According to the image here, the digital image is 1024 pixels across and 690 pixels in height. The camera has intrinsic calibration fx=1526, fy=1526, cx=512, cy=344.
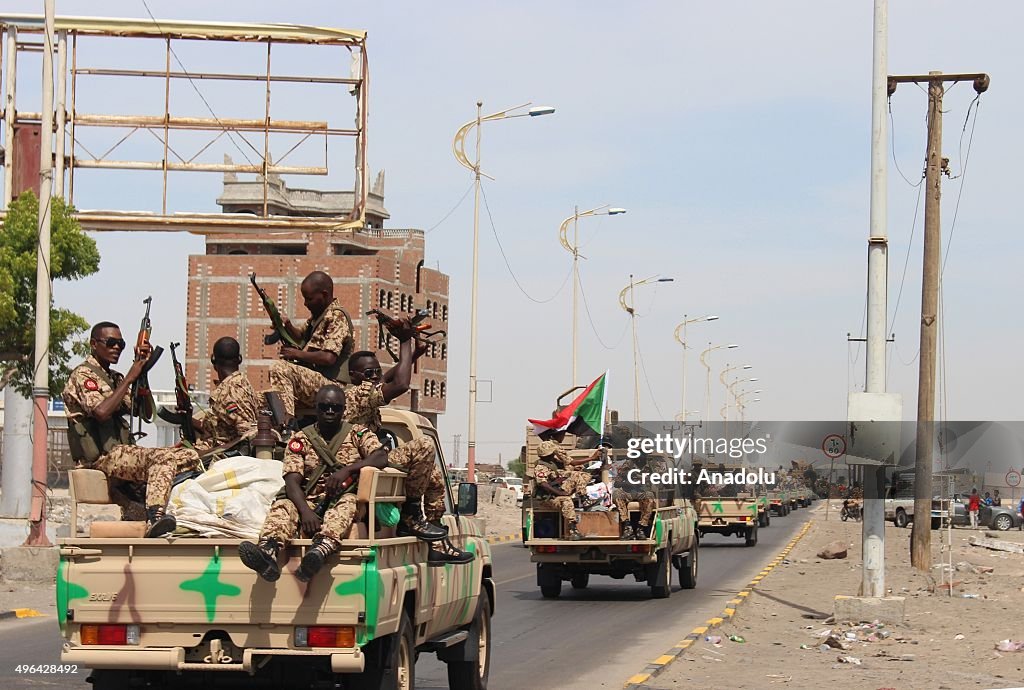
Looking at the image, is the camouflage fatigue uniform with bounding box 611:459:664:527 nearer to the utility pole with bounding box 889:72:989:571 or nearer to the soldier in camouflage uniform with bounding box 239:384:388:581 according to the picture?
the utility pole with bounding box 889:72:989:571

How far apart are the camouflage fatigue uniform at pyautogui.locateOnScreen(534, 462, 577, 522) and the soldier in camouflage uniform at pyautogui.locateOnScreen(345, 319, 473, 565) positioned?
11858mm

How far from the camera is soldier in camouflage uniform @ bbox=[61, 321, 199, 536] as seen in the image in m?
9.67

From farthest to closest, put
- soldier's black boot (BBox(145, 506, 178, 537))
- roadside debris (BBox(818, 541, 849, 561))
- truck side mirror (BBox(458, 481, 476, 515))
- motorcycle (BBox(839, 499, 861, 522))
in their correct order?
motorcycle (BBox(839, 499, 861, 522)), roadside debris (BBox(818, 541, 849, 561)), truck side mirror (BBox(458, 481, 476, 515)), soldier's black boot (BBox(145, 506, 178, 537))

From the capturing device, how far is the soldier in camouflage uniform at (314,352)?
10.4 meters

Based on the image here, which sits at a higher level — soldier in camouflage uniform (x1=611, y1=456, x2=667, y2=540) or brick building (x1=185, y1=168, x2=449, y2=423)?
brick building (x1=185, y1=168, x2=449, y2=423)

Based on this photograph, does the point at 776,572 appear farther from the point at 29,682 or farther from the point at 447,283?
the point at 447,283

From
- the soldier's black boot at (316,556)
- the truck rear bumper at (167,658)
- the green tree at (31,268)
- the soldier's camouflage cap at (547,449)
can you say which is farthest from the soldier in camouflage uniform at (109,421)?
the green tree at (31,268)

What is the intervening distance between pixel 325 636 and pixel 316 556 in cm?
50

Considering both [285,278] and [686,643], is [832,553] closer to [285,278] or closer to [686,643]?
[686,643]

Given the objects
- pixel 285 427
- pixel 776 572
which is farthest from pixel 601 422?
pixel 285 427

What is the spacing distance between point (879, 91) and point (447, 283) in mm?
102608

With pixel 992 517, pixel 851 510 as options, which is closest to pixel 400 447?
pixel 992 517

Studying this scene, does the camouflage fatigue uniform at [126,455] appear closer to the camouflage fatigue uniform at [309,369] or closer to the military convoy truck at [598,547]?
the camouflage fatigue uniform at [309,369]

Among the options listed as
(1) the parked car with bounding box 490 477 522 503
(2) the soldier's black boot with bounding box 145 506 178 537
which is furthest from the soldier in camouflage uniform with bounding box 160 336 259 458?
(1) the parked car with bounding box 490 477 522 503
